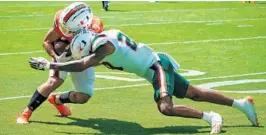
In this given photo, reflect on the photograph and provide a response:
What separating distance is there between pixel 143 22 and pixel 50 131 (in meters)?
14.4

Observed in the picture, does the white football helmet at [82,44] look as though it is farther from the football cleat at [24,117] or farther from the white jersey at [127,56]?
the football cleat at [24,117]

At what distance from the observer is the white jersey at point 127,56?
269 inches

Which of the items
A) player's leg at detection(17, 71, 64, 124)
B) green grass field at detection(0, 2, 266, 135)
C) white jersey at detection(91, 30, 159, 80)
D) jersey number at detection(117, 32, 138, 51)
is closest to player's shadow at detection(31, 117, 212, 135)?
green grass field at detection(0, 2, 266, 135)

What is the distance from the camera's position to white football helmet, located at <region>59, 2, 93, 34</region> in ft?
22.6

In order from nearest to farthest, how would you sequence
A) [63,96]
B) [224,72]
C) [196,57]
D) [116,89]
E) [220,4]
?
[63,96] < [116,89] < [224,72] < [196,57] < [220,4]

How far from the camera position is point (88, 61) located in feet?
22.1

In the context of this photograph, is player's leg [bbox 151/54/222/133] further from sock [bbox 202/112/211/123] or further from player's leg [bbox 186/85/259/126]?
player's leg [bbox 186/85/259/126]

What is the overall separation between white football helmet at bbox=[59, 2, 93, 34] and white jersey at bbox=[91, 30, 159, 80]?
0.72 feet

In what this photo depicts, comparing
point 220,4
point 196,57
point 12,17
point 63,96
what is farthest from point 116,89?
point 220,4

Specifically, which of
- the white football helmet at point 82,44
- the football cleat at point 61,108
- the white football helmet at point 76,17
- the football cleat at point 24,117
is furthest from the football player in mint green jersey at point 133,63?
the football cleat at point 61,108

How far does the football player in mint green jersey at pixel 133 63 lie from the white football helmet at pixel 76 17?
120mm

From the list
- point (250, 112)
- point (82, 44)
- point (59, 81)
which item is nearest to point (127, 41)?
point (82, 44)

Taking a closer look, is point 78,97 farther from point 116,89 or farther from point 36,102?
point 116,89

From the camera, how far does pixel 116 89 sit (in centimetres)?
1002
